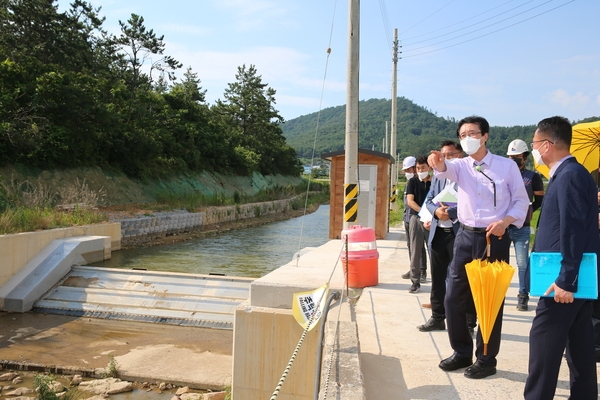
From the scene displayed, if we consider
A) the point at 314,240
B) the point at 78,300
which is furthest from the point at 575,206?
the point at 314,240

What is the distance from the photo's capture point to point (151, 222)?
64.3ft

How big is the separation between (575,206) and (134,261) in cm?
1347

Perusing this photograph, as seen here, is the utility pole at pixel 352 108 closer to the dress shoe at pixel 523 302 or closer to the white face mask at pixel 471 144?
the dress shoe at pixel 523 302

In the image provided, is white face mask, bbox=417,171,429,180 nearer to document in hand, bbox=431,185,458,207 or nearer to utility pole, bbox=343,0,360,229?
document in hand, bbox=431,185,458,207

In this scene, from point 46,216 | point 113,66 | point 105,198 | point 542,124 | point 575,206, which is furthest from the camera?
point 113,66

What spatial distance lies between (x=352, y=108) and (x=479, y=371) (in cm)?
561

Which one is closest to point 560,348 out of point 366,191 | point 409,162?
point 409,162

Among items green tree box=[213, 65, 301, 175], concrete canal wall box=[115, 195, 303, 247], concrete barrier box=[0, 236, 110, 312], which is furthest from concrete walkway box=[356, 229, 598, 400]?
green tree box=[213, 65, 301, 175]

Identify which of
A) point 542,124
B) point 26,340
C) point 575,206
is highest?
point 542,124

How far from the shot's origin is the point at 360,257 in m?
6.79

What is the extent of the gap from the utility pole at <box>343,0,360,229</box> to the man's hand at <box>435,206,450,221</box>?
12.8 ft

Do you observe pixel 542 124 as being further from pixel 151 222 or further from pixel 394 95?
pixel 394 95

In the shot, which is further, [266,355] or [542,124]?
[266,355]

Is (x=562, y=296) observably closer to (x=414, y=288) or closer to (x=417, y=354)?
(x=417, y=354)
